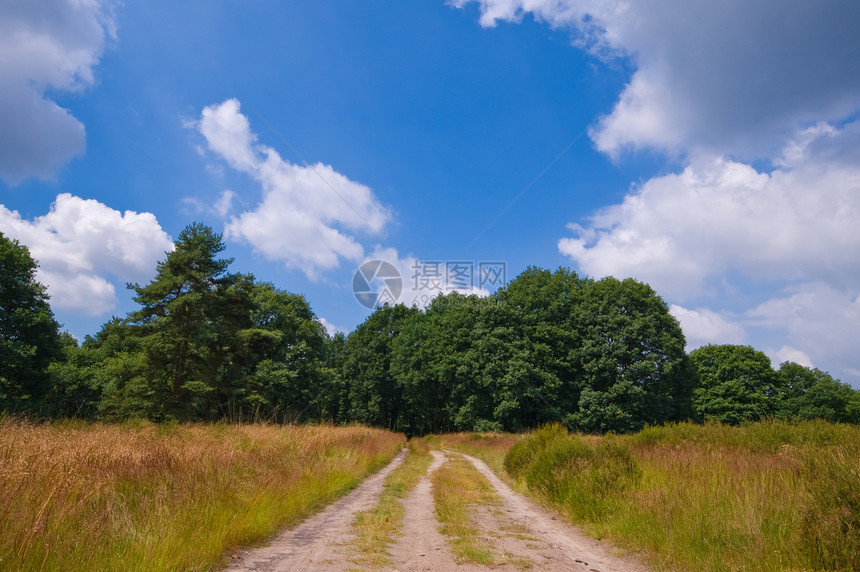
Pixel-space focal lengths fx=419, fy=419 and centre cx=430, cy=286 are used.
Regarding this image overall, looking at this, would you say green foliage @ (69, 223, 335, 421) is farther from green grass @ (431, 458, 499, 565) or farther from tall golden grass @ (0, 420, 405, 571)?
tall golden grass @ (0, 420, 405, 571)

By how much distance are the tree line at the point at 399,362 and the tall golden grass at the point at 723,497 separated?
38.1 ft

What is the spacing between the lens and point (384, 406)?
211 ft

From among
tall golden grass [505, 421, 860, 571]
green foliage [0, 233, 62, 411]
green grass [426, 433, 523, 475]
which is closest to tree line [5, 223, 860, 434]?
green foliage [0, 233, 62, 411]

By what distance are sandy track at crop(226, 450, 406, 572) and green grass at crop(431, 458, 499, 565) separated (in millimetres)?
1653

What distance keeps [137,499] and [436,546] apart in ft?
14.4

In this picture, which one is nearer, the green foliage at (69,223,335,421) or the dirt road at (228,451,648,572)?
the dirt road at (228,451,648,572)

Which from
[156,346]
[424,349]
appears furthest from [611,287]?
[156,346]

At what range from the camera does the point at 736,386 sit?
56562mm

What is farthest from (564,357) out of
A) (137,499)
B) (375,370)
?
(137,499)

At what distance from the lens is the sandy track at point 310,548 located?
5.09 m

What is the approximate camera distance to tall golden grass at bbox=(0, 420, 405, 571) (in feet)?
12.6

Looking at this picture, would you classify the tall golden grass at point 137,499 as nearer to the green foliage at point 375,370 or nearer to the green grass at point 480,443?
the green grass at point 480,443

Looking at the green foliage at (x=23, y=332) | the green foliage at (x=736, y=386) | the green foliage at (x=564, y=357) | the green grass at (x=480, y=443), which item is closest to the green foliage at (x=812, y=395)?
the green foliage at (x=736, y=386)

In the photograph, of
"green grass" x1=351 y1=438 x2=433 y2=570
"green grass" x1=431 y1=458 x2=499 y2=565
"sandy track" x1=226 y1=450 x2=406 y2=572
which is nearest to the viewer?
"sandy track" x1=226 y1=450 x2=406 y2=572
